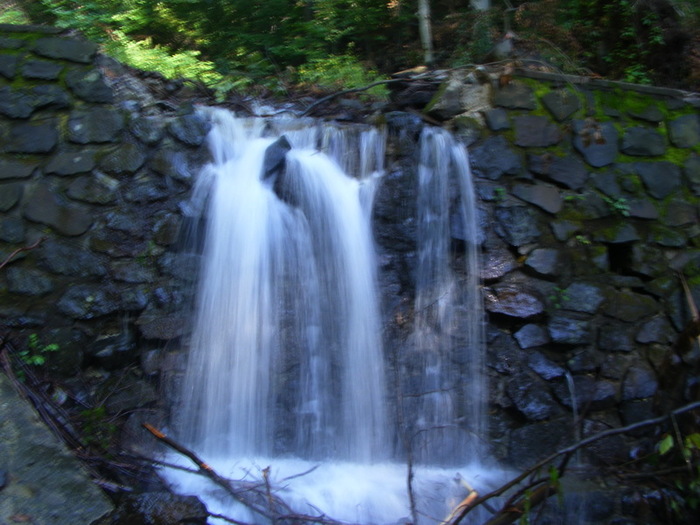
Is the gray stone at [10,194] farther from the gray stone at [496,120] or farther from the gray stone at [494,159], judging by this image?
the gray stone at [496,120]

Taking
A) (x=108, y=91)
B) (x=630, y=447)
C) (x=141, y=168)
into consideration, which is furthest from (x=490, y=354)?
(x=108, y=91)

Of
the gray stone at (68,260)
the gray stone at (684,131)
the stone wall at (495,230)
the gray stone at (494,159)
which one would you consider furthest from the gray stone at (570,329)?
the gray stone at (68,260)

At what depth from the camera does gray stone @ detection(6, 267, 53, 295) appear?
3.53 m

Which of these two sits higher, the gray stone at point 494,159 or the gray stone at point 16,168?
the gray stone at point 16,168

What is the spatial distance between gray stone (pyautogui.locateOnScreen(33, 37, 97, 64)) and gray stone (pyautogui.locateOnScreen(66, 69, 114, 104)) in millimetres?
95

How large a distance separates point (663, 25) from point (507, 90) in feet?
7.79

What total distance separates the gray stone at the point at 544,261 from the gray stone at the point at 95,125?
2.98 metres

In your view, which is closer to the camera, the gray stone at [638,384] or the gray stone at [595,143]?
the gray stone at [638,384]

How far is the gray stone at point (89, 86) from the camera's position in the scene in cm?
398

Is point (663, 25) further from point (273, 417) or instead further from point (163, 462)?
point (163, 462)

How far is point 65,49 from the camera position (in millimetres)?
4020

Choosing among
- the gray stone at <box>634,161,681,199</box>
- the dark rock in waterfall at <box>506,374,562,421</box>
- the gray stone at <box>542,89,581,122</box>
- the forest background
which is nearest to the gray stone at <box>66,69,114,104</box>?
the forest background

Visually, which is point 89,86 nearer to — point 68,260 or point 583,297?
point 68,260

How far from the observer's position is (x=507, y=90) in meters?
4.35
